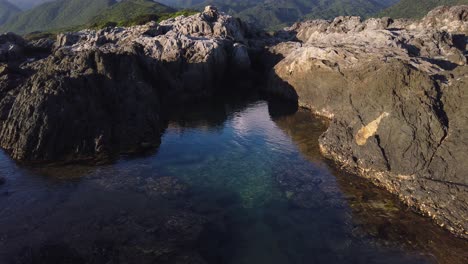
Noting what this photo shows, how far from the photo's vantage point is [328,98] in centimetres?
4456

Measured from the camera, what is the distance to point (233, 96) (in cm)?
6000

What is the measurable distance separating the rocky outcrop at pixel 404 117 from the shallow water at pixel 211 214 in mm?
1636

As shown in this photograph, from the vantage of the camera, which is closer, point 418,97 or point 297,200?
point 297,200

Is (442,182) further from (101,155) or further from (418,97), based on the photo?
(101,155)

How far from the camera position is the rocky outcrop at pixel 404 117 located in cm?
2308

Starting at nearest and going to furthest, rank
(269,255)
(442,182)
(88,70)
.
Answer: (269,255) → (442,182) → (88,70)

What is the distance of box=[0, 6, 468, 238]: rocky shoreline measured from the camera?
981 inches

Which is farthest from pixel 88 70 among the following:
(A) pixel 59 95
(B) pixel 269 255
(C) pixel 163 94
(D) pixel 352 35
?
(D) pixel 352 35

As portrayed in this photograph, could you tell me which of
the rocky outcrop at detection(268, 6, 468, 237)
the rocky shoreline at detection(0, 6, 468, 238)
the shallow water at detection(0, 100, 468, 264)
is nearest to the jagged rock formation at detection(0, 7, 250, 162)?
the rocky shoreline at detection(0, 6, 468, 238)

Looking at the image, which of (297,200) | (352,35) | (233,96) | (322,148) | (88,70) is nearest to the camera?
Answer: (297,200)

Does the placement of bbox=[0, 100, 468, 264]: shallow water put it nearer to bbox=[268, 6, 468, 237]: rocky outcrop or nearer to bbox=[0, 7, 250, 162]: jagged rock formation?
bbox=[268, 6, 468, 237]: rocky outcrop

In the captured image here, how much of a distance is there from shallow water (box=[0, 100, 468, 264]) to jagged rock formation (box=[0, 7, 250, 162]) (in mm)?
3078

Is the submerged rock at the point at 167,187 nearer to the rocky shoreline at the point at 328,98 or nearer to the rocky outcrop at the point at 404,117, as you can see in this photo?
the rocky shoreline at the point at 328,98

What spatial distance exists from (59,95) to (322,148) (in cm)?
2549
